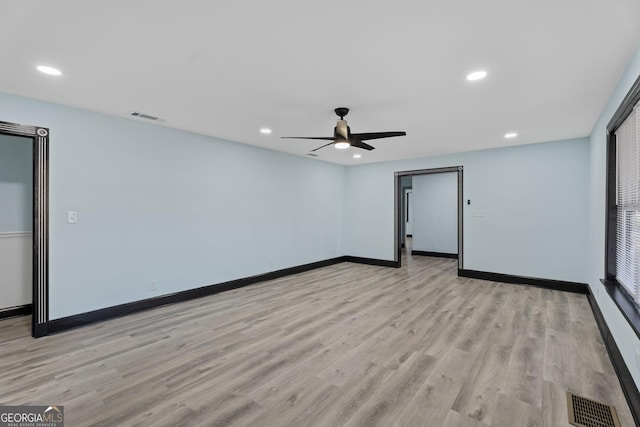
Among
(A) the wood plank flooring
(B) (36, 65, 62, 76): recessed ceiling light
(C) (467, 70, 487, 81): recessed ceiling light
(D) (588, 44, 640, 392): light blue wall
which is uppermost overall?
(C) (467, 70, 487, 81): recessed ceiling light

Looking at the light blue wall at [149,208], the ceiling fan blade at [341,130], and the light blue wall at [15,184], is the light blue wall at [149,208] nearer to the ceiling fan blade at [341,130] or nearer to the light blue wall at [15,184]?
the light blue wall at [15,184]

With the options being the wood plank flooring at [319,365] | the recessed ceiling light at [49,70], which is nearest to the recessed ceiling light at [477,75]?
the wood plank flooring at [319,365]

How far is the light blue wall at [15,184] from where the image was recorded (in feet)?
12.6

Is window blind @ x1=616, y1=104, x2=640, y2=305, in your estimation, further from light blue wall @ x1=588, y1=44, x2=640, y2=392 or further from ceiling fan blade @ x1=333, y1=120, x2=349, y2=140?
ceiling fan blade @ x1=333, y1=120, x2=349, y2=140

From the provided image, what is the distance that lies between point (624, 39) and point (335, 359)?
10.6ft

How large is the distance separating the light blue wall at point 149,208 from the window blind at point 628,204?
4.80 m

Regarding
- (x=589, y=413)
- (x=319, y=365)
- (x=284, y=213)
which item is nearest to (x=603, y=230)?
(x=589, y=413)

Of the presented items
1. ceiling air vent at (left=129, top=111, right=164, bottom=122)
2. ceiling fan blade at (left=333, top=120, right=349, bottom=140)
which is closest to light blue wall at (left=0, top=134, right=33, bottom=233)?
ceiling air vent at (left=129, top=111, right=164, bottom=122)

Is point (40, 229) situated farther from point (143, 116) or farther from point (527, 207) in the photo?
point (527, 207)

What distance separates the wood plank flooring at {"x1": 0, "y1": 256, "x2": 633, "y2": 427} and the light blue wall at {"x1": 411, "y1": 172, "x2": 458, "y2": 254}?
4.29 meters

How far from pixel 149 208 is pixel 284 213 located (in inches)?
101

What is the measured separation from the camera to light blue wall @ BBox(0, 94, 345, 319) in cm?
338

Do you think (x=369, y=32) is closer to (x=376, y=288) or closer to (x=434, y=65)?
(x=434, y=65)

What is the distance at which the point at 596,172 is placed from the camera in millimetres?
3979
